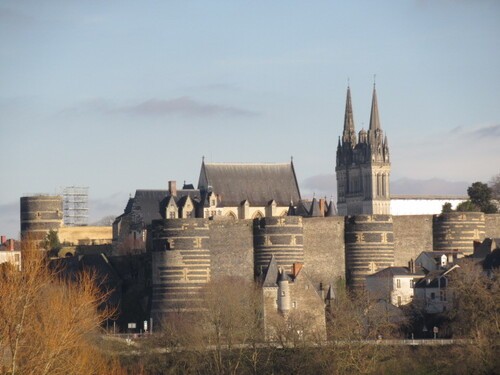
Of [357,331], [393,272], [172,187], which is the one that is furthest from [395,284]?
[172,187]

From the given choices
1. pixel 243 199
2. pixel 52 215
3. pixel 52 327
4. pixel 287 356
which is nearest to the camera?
pixel 52 327

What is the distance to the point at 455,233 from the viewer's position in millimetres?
92562

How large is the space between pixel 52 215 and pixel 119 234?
7419 mm

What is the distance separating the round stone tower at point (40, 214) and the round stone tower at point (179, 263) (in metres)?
27.1

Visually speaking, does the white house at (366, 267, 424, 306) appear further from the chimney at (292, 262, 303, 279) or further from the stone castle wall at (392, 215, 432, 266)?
the chimney at (292, 262, 303, 279)

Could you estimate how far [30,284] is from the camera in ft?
159

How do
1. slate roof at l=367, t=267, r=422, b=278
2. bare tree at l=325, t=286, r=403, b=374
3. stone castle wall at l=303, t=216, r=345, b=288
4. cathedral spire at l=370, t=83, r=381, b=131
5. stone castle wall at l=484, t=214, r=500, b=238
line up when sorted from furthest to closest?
cathedral spire at l=370, t=83, r=381, b=131 < stone castle wall at l=484, t=214, r=500, b=238 < stone castle wall at l=303, t=216, r=345, b=288 < slate roof at l=367, t=267, r=422, b=278 < bare tree at l=325, t=286, r=403, b=374

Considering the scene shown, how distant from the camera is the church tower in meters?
170

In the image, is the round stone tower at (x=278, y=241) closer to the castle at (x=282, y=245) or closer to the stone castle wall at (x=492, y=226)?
the castle at (x=282, y=245)

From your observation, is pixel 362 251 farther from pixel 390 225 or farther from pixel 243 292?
pixel 243 292

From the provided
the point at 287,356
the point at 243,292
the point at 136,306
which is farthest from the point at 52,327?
the point at 136,306

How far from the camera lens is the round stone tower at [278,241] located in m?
87.7

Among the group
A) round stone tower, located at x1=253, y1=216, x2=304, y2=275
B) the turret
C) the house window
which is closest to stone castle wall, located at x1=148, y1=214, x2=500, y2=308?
round stone tower, located at x1=253, y1=216, x2=304, y2=275

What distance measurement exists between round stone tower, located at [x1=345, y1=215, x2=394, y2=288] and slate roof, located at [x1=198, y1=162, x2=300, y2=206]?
14.7 metres
